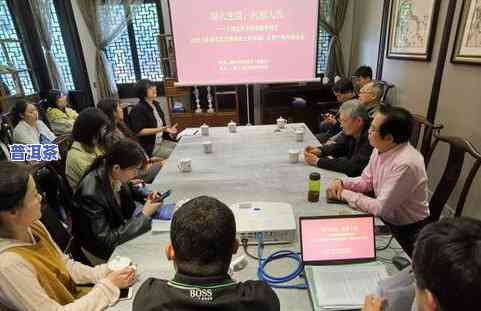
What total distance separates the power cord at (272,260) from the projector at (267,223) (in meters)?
0.03

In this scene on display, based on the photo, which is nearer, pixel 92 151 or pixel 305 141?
pixel 92 151

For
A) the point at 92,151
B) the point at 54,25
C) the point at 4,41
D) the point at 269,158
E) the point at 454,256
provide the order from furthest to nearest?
1. the point at 54,25
2. the point at 4,41
3. the point at 269,158
4. the point at 92,151
5. the point at 454,256

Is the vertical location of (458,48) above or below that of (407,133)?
above

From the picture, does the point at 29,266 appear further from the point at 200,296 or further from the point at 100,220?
the point at 200,296

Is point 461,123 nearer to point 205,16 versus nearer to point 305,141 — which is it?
point 305,141

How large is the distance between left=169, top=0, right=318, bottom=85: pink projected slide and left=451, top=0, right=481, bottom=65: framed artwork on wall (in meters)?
1.22

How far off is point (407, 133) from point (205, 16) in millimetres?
2252

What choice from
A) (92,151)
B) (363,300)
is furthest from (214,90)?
(363,300)

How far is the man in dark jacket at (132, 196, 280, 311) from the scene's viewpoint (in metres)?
0.58

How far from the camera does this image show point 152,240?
1158 mm

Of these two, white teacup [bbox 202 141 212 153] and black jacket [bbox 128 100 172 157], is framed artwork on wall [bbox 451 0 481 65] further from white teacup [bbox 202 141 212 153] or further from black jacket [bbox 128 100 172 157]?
black jacket [bbox 128 100 172 157]

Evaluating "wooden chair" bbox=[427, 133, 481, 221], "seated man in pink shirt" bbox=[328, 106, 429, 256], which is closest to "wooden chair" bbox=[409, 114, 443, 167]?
"wooden chair" bbox=[427, 133, 481, 221]

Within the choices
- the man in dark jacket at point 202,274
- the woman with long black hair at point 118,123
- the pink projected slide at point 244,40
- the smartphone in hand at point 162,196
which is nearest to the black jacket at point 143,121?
the woman with long black hair at point 118,123

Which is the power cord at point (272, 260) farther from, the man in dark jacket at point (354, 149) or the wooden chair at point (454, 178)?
the wooden chair at point (454, 178)
